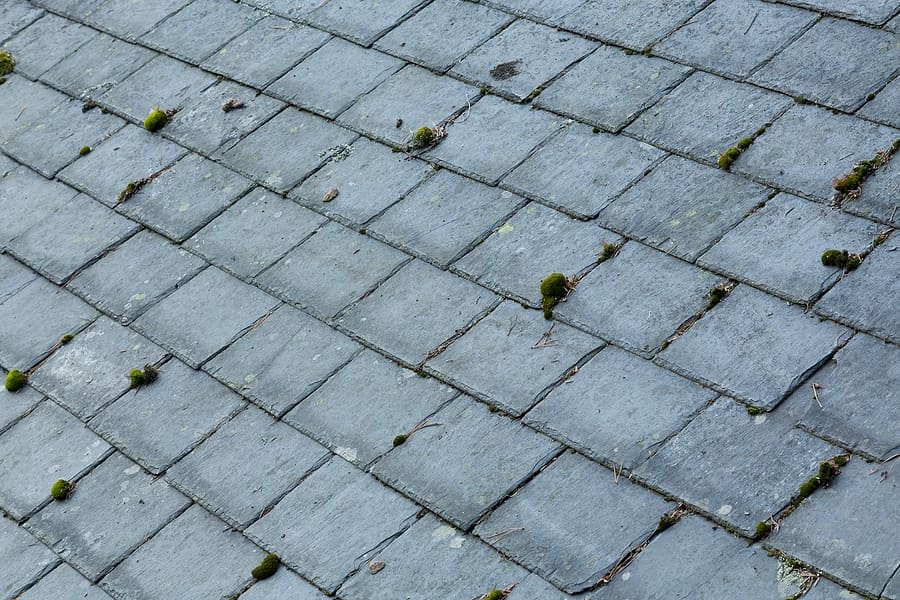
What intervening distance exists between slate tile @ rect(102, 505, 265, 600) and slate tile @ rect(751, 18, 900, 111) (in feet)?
8.58

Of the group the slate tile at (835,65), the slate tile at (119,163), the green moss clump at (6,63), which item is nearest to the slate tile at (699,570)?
the slate tile at (835,65)

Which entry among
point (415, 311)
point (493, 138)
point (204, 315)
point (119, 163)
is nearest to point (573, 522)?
point (415, 311)

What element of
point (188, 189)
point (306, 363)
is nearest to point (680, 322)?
point (306, 363)

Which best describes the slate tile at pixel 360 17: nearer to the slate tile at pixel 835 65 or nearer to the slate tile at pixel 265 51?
the slate tile at pixel 265 51

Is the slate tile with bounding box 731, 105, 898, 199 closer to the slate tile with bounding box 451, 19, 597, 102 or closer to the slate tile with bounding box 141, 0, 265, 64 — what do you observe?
the slate tile with bounding box 451, 19, 597, 102

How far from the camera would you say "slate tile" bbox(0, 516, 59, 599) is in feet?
13.3

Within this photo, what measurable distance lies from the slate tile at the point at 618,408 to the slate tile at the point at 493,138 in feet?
3.67

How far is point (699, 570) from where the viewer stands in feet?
11.0

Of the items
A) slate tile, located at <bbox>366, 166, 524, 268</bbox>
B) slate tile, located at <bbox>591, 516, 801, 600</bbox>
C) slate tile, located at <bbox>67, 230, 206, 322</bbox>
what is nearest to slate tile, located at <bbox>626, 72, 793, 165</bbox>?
slate tile, located at <bbox>366, 166, 524, 268</bbox>

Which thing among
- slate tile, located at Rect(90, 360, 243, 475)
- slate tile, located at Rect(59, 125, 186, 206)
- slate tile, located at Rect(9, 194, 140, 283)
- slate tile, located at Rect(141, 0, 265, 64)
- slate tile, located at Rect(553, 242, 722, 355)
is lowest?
slate tile, located at Rect(553, 242, 722, 355)

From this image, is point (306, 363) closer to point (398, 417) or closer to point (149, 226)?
point (398, 417)

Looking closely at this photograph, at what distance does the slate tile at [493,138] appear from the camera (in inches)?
190

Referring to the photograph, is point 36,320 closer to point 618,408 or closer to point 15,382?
point 15,382

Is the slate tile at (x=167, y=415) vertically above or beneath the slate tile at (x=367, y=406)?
above
